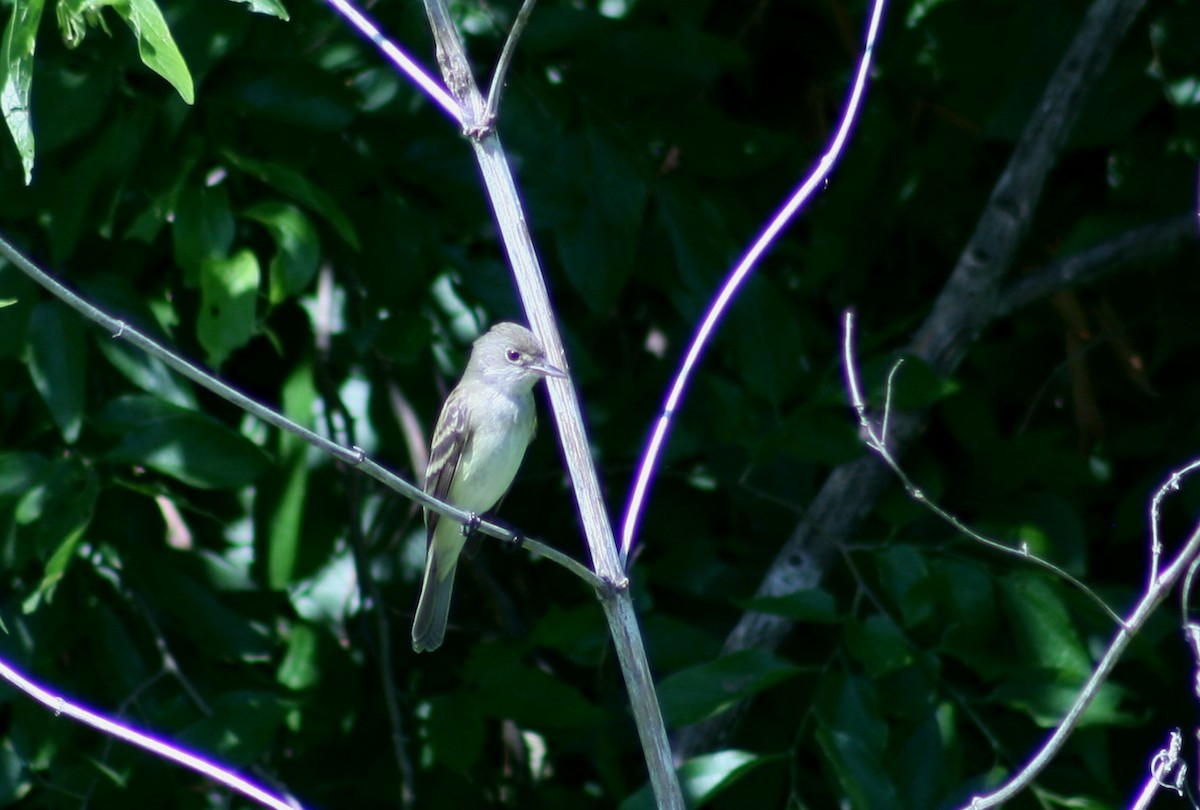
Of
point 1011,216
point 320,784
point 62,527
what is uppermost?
point 1011,216

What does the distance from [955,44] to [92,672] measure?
3.44 m

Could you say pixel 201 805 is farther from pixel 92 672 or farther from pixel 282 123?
pixel 282 123

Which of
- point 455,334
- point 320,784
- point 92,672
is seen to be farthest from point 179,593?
point 455,334

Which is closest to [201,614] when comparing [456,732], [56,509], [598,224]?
[56,509]

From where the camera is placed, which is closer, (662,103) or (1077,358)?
(662,103)

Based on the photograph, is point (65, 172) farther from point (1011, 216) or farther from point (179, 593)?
point (1011, 216)

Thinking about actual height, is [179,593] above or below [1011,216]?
below

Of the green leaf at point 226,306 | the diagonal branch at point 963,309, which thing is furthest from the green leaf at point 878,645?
the green leaf at point 226,306

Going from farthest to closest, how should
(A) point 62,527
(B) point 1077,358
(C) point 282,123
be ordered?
(B) point 1077,358, (C) point 282,123, (A) point 62,527

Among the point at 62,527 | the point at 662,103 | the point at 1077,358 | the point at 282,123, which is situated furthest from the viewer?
the point at 1077,358

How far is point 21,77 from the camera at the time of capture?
2463mm

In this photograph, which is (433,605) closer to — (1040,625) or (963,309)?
(1040,625)

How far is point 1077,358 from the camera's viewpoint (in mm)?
4898

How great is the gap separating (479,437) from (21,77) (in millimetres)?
2077
